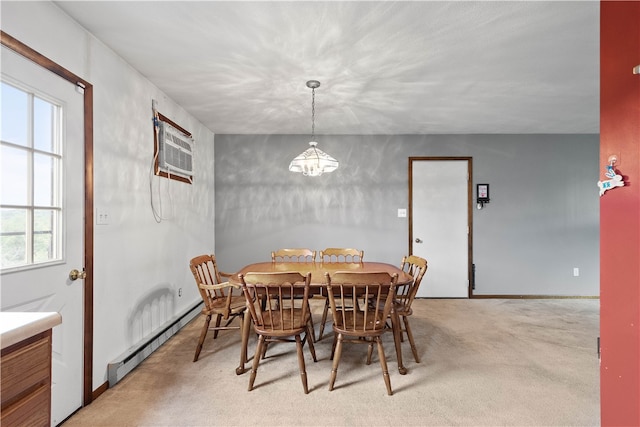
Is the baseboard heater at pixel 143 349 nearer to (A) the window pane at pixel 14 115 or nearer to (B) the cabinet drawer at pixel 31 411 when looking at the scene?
(B) the cabinet drawer at pixel 31 411

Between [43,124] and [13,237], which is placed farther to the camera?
[43,124]

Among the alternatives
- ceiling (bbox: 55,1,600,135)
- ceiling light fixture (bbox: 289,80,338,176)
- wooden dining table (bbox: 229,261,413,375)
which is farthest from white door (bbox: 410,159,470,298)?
ceiling light fixture (bbox: 289,80,338,176)

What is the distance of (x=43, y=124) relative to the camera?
1727 millimetres

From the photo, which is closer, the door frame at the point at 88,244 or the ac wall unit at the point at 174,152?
the door frame at the point at 88,244

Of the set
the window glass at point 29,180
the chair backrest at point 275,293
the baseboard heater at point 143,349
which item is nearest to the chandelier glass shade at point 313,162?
the chair backrest at point 275,293

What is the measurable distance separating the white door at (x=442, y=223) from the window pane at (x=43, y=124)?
400cm

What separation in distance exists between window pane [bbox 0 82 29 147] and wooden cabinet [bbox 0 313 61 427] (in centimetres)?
104

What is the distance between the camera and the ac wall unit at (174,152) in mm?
3006

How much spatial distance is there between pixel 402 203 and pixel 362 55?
2663 mm

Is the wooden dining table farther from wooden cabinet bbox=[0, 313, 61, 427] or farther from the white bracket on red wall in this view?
the white bracket on red wall

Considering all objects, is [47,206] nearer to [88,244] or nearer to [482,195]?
[88,244]

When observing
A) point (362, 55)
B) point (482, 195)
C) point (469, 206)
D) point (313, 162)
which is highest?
point (362, 55)

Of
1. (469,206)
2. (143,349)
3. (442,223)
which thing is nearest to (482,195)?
(469,206)

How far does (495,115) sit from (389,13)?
2.52m
